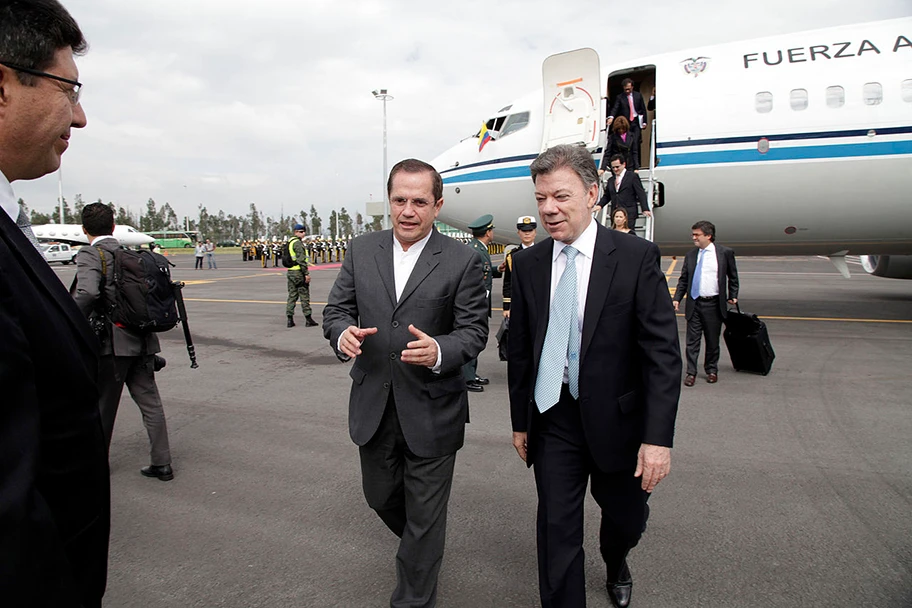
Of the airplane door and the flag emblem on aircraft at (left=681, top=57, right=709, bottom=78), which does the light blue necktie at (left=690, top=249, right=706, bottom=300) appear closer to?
the airplane door

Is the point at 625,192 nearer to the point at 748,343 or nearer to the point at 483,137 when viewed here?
the point at 748,343

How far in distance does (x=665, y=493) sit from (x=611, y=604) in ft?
3.95

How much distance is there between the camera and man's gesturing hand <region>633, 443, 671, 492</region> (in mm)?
2121

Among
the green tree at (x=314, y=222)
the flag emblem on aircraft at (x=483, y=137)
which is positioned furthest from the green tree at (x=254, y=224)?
the flag emblem on aircraft at (x=483, y=137)

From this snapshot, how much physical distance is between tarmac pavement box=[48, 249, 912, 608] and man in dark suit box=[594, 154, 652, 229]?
128 inches

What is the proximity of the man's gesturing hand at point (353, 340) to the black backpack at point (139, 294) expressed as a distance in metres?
2.29

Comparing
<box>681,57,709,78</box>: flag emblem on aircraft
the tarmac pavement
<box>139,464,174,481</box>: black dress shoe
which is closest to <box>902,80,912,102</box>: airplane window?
<box>681,57,709,78</box>: flag emblem on aircraft

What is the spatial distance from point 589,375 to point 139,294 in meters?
3.25

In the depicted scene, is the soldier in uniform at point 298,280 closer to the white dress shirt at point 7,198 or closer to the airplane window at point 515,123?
the airplane window at point 515,123

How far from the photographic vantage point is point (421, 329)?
238 centimetres

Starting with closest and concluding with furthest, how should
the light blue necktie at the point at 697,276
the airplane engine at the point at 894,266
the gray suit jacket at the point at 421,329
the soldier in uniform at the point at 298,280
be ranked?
the gray suit jacket at the point at 421,329 → the light blue necktie at the point at 697,276 → the soldier in uniform at the point at 298,280 → the airplane engine at the point at 894,266

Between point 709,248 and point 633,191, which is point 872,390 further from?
point 633,191

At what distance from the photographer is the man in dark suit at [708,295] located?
606 centimetres

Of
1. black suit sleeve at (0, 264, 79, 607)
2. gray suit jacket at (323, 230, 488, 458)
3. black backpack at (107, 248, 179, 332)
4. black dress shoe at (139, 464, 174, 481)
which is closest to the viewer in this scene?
black suit sleeve at (0, 264, 79, 607)
